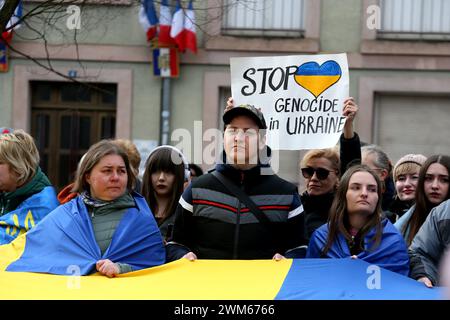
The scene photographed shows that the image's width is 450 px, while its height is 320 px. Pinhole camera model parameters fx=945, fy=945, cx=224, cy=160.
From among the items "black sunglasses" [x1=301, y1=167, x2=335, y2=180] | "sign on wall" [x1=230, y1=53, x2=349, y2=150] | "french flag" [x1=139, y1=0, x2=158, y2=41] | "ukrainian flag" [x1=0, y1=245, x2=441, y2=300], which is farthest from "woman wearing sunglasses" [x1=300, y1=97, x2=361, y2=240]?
"french flag" [x1=139, y1=0, x2=158, y2=41]

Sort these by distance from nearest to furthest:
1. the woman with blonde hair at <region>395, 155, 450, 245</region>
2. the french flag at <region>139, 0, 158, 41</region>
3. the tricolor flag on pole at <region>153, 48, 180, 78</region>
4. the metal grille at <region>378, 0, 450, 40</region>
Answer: the woman with blonde hair at <region>395, 155, 450, 245</region>, the french flag at <region>139, 0, 158, 41</region>, the tricolor flag on pole at <region>153, 48, 180, 78</region>, the metal grille at <region>378, 0, 450, 40</region>

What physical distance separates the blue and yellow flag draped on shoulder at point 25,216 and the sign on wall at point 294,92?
1438 mm

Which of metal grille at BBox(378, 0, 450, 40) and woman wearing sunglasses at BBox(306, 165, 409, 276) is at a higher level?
metal grille at BBox(378, 0, 450, 40)

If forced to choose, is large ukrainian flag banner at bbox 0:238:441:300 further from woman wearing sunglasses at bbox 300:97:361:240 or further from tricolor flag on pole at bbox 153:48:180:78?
tricolor flag on pole at bbox 153:48:180:78

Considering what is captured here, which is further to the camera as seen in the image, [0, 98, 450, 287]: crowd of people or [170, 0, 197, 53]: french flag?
[170, 0, 197, 53]: french flag

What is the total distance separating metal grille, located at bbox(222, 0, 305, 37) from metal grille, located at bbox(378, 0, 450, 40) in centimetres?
129

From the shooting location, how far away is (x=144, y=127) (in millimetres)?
Result: 14602

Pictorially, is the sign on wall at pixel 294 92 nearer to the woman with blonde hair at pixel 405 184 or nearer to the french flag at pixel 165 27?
the woman with blonde hair at pixel 405 184

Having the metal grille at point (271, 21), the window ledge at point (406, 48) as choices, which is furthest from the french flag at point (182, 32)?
the window ledge at point (406, 48)

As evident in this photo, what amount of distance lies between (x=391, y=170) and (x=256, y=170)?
2428 mm

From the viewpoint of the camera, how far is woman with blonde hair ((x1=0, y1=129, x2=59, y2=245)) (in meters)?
5.57

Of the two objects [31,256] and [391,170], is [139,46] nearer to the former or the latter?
[391,170]

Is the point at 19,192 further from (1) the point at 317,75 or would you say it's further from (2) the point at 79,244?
(1) the point at 317,75
